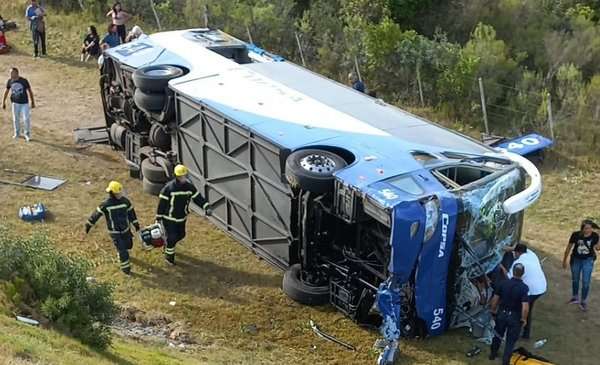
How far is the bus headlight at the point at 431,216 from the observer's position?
8.75 metres

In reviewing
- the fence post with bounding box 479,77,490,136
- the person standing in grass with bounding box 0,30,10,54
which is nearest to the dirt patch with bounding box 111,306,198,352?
the fence post with bounding box 479,77,490,136

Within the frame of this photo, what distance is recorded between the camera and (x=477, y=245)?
931 cm

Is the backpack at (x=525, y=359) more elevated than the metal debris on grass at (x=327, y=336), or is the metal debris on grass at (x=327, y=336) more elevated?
the backpack at (x=525, y=359)

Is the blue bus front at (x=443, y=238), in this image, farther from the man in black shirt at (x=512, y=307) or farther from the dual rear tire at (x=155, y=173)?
the dual rear tire at (x=155, y=173)

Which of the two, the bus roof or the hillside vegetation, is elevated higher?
the bus roof

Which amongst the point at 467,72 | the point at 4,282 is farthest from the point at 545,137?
the point at 4,282

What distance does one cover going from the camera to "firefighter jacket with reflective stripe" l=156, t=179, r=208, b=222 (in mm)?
10734

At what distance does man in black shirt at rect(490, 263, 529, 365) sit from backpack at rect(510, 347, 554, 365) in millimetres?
126

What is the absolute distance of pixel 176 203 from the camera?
35.3 feet

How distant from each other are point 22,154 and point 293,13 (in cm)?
972

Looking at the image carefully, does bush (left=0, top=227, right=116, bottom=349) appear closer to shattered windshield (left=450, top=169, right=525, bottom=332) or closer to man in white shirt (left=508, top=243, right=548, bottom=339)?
shattered windshield (left=450, top=169, right=525, bottom=332)

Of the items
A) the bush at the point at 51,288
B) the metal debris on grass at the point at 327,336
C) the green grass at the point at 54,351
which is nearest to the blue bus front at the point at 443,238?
the metal debris on grass at the point at 327,336

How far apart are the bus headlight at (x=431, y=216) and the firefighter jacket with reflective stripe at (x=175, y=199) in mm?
3375

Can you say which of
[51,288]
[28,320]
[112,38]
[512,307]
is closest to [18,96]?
[112,38]
